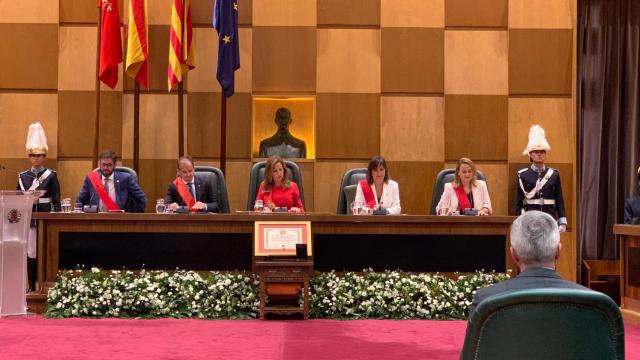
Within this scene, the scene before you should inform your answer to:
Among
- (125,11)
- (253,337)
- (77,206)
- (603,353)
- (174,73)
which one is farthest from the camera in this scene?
(125,11)

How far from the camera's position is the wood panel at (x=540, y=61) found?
920 centimetres

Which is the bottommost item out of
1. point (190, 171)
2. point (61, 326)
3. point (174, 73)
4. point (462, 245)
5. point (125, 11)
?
point (61, 326)

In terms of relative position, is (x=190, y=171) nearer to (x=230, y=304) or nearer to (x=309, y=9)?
(x=230, y=304)

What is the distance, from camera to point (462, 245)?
693 cm

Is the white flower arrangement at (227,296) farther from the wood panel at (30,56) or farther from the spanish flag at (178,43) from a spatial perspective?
the wood panel at (30,56)

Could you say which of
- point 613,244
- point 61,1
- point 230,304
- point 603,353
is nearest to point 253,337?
point 230,304

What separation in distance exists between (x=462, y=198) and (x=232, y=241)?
6.72 feet

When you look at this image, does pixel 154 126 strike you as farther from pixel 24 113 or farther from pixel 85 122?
pixel 24 113

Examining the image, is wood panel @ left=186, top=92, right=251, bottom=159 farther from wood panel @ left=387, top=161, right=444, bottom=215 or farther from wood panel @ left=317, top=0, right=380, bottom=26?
wood panel @ left=387, top=161, right=444, bottom=215

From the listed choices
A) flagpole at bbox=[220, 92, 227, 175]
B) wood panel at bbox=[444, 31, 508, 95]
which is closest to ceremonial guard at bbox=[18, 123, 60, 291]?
flagpole at bbox=[220, 92, 227, 175]

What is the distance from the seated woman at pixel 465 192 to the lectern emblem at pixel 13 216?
339 cm

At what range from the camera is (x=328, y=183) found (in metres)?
9.13

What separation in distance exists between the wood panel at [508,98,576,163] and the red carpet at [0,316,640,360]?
3186 millimetres

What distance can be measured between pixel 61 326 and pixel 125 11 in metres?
4.26
